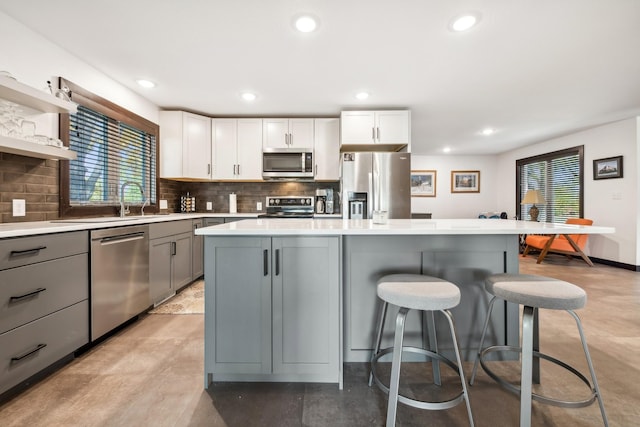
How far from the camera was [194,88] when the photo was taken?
3.07m

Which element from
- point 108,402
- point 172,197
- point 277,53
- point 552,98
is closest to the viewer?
point 108,402

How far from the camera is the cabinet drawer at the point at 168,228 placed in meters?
2.60

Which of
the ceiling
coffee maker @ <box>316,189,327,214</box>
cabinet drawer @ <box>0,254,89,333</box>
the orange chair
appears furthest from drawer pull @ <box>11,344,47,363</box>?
the orange chair

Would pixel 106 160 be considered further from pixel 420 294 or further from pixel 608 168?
pixel 608 168

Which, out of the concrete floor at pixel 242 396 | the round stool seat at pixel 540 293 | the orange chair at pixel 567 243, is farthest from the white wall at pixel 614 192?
the round stool seat at pixel 540 293

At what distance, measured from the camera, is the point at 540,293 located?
1174 millimetres

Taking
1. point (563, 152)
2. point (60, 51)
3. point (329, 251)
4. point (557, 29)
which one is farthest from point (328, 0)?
point (563, 152)

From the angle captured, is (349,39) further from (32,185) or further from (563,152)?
(563,152)

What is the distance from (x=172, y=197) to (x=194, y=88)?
1.67 meters

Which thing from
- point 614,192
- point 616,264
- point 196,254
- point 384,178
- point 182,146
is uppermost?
point 182,146

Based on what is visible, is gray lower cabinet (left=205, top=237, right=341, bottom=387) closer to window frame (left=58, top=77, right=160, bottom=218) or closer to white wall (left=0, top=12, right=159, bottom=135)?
window frame (left=58, top=77, right=160, bottom=218)

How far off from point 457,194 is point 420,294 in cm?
706

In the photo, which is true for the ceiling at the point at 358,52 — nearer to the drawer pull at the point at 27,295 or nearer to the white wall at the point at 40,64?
the white wall at the point at 40,64

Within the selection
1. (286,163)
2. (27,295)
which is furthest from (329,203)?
(27,295)
